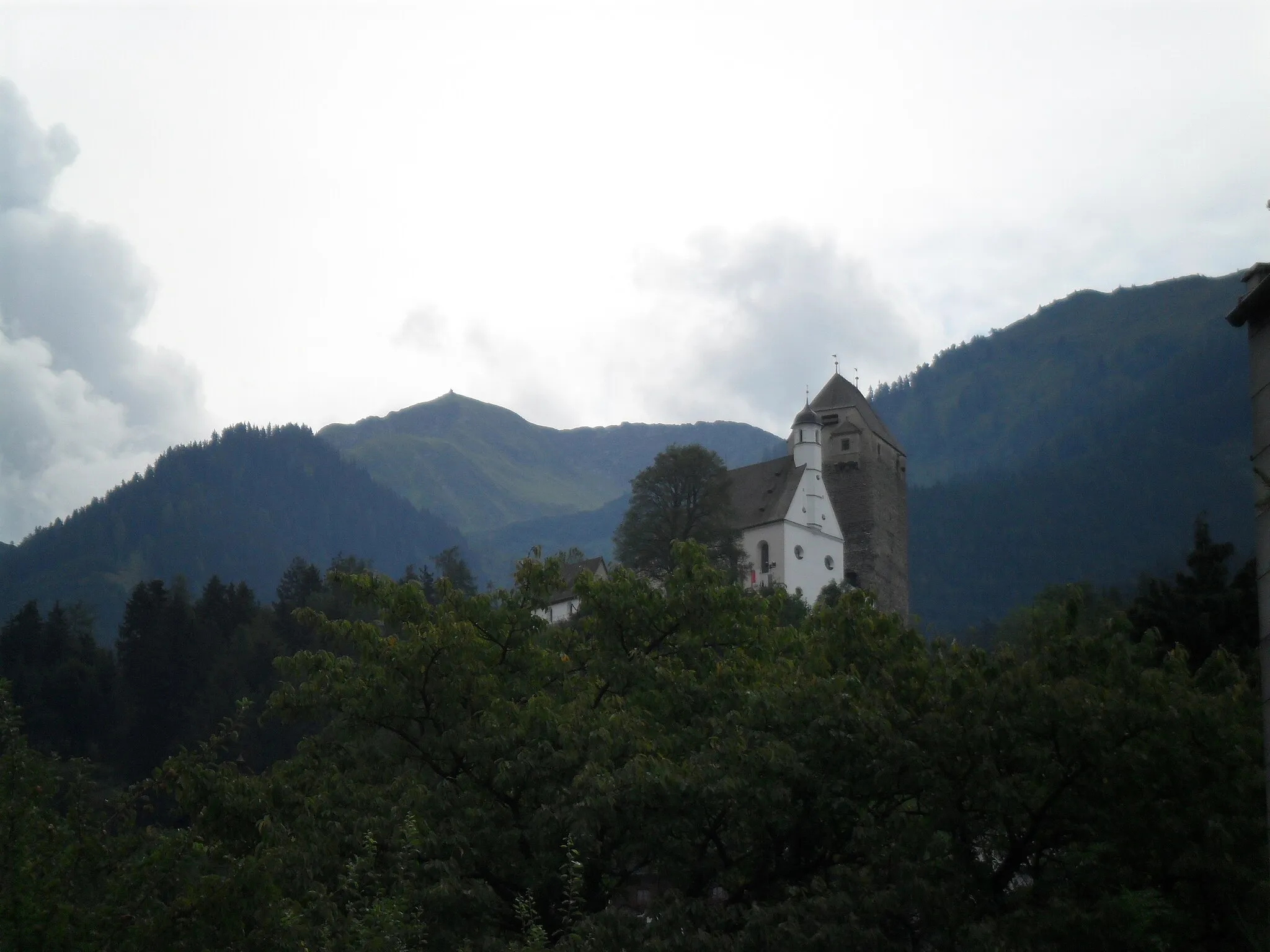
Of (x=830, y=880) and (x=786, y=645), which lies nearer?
(x=830, y=880)

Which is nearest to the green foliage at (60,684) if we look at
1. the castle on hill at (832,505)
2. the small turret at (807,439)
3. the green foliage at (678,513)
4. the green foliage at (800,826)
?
the green foliage at (678,513)

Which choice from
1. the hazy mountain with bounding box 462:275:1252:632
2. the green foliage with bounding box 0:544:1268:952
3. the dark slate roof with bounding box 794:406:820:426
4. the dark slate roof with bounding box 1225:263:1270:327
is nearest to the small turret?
the dark slate roof with bounding box 794:406:820:426

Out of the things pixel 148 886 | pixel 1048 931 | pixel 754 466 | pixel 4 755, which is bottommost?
pixel 1048 931

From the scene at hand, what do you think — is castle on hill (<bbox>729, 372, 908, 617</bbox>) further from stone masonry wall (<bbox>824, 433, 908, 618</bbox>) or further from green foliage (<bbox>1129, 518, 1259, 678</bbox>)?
green foliage (<bbox>1129, 518, 1259, 678</bbox>)

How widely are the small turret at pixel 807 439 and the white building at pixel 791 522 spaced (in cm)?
7

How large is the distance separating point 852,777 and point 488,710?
638 centimetres

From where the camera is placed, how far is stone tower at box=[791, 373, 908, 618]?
3378 inches

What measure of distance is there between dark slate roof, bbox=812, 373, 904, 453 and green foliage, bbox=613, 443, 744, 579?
17.8 meters

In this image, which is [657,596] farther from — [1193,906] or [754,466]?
[754,466]

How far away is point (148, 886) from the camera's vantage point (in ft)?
41.7

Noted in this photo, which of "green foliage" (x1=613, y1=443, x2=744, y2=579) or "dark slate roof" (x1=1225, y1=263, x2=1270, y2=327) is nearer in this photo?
"dark slate roof" (x1=1225, y1=263, x2=1270, y2=327)

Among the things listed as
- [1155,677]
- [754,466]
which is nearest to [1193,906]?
[1155,677]

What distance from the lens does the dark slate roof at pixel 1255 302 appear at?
1180 cm

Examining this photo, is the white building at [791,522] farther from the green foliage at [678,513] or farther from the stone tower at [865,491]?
the green foliage at [678,513]
